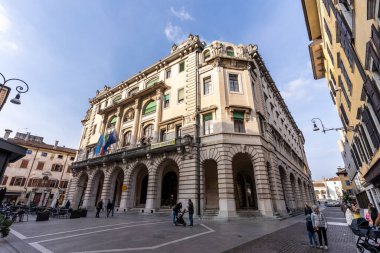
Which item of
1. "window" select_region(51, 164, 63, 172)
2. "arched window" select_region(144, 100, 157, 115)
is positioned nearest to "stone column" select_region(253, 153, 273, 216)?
"arched window" select_region(144, 100, 157, 115)

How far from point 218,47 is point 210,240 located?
2032 centimetres

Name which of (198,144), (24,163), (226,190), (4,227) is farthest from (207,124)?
(24,163)

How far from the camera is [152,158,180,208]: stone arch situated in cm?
1942

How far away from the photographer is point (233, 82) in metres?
21.3

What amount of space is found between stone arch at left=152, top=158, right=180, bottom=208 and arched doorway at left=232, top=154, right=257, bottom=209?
6.75 metres

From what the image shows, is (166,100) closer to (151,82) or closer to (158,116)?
(158,116)

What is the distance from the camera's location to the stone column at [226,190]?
595 inches

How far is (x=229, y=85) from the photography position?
68.0 feet

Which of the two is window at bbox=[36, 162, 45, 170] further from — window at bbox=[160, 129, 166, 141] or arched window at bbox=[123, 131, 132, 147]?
window at bbox=[160, 129, 166, 141]

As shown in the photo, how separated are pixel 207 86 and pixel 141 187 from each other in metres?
15.1

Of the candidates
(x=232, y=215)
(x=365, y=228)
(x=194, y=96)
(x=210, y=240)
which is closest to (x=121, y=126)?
(x=194, y=96)

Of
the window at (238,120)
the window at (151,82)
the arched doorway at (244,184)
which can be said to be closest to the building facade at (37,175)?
the window at (151,82)

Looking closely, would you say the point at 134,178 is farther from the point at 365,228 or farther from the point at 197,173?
the point at 365,228

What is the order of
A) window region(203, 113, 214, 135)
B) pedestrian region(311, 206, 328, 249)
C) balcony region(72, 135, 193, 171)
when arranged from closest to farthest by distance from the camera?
1. pedestrian region(311, 206, 328, 249)
2. balcony region(72, 135, 193, 171)
3. window region(203, 113, 214, 135)
